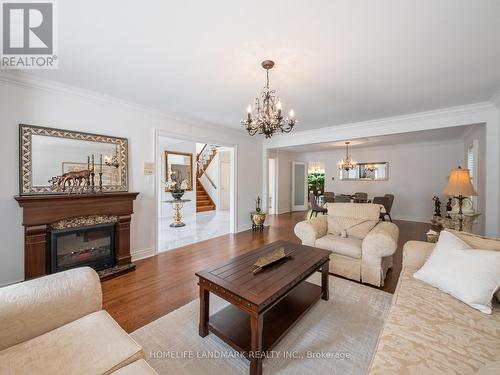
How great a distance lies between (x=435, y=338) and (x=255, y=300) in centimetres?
98

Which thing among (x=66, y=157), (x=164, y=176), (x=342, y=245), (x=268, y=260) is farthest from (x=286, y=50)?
(x=164, y=176)

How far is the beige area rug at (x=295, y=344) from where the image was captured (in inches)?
57.7

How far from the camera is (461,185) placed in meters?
2.48

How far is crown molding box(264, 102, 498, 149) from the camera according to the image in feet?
10.9

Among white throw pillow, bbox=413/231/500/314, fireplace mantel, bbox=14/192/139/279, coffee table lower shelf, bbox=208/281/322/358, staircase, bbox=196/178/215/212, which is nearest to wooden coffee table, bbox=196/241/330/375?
coffee table lower shelf, bbox=208/281/322/358

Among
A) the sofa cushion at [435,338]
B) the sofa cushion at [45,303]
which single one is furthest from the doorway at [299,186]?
the sofa cushion at [45,303]

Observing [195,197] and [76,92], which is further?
[195,197]

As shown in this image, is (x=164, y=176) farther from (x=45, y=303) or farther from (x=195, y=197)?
(x=45, y=303)

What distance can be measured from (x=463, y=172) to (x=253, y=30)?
9.37 ft

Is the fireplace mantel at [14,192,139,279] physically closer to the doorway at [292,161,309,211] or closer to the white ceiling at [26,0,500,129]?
the white ceiling at [26,0,500,129]

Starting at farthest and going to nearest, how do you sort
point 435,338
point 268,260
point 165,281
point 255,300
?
point 165,281 → point 268,260 → point 255,300 → point 435,338

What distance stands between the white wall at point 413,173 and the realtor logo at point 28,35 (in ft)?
25.1

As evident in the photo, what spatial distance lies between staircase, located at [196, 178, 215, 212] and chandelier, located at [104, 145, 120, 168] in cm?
530

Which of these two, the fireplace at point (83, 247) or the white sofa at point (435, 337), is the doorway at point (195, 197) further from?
the white sofa at point (435, 337)
